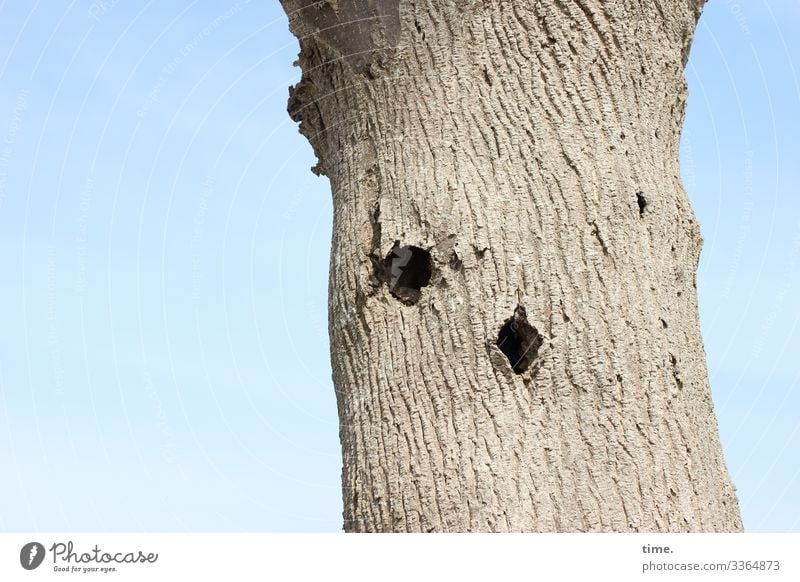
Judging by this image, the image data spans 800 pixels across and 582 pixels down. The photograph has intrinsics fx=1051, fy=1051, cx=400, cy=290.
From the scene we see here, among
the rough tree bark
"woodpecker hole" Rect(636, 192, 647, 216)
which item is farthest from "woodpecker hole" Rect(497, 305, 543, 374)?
"woodpecker hole" Rect(636, 192, 647, 216)

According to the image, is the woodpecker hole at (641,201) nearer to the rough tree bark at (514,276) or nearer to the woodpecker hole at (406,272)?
the rough tree bark at (514,276)

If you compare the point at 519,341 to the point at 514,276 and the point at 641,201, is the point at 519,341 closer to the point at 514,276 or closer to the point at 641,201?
the point at 514,276

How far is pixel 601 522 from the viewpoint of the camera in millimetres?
4184

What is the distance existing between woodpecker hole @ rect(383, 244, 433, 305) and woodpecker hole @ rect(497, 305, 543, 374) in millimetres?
422

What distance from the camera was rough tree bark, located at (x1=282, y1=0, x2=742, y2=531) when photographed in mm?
4281

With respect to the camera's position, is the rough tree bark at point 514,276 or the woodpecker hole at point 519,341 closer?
the rough tree bark at point 514,276

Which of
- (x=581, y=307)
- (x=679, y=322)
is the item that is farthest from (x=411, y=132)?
(x=679, y=322)

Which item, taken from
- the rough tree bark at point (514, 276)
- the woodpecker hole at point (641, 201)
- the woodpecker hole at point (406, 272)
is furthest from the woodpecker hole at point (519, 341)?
the woodpecker hole at point (641, 201)

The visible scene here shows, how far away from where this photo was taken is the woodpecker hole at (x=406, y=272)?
181 inches

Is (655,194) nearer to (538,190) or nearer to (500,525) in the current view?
(538,190)

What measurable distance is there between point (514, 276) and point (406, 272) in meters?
0.51

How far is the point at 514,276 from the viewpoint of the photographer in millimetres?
4406

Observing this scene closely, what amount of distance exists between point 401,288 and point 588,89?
4.03 feet

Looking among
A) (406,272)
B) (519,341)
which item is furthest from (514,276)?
(406,272)
